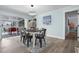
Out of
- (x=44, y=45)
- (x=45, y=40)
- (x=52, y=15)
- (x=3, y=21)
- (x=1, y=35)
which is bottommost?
(x=44, y=45)

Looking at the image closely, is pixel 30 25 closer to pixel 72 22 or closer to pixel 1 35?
pixel 1 35

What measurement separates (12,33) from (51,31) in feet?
3.02

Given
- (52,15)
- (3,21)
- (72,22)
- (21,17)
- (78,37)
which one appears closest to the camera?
(3,21)

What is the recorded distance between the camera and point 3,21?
1.74 m

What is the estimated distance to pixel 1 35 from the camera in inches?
74.3

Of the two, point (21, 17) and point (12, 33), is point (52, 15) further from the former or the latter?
point (12, 33)

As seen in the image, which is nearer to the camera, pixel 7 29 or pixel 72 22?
pixel 7 29

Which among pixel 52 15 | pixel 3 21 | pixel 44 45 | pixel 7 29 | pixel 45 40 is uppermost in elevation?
pixel 52 15

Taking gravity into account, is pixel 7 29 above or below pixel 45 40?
above

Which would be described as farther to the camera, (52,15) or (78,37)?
(78,37)
